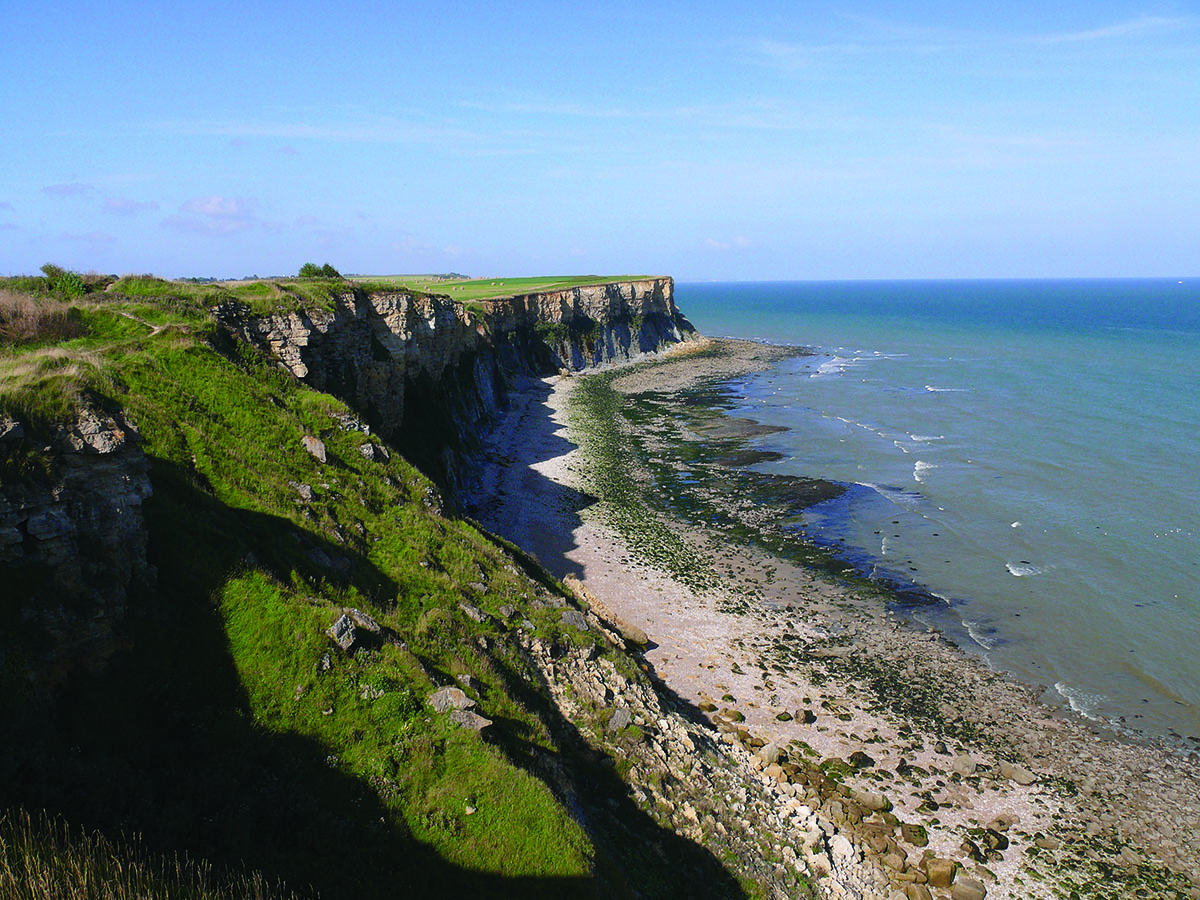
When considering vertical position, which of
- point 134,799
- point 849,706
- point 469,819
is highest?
point 134,799

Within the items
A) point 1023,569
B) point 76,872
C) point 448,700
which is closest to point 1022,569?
point 1023,569

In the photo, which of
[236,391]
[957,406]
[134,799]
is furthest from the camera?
[957,406]

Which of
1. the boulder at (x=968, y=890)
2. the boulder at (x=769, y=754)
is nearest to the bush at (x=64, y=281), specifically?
the boulder at (x=769, y=754)

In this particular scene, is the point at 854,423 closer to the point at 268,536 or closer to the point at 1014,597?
the point at 1014,597

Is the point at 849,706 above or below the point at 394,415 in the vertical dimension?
below

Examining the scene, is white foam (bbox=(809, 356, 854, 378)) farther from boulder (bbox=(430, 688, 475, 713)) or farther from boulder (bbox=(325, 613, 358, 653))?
boulder (bbox=(325, 613, 358, 653))

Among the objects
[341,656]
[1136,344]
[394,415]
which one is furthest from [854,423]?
[1136,344]

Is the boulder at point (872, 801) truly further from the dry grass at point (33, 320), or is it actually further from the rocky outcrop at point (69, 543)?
the dry grass at point (33, 320)
